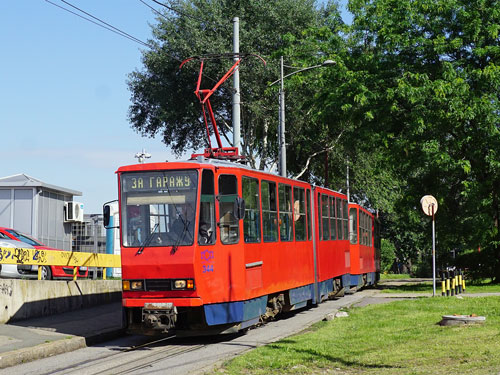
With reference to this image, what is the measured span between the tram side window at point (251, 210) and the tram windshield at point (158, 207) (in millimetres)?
1304

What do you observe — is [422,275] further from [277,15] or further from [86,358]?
[86,358]

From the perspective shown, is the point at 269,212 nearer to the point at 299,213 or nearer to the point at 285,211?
the point at 285,211

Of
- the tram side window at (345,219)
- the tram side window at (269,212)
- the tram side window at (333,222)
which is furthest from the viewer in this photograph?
the tram side window at (345,219)


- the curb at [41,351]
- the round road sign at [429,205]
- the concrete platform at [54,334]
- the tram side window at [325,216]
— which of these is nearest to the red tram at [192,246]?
the curb at [41,351]

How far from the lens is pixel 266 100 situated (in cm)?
4078

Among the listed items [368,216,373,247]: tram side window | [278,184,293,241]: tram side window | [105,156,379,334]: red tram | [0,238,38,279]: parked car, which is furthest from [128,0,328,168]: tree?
[105,156,379,334]: red tram

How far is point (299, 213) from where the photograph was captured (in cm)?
1848

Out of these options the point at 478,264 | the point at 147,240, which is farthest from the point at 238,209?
the point at 478,264

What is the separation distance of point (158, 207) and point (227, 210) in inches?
48.6

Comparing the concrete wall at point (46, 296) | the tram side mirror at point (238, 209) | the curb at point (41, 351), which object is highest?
the tram side mirror at point (238, 209)

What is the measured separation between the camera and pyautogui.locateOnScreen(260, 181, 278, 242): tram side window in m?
15.8

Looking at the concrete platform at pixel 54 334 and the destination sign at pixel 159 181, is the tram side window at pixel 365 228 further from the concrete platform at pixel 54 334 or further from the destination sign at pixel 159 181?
the destination sign at pixel 159 181

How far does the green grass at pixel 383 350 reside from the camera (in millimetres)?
9898

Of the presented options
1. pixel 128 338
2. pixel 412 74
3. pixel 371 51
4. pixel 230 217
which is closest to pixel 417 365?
pixel 230 217
